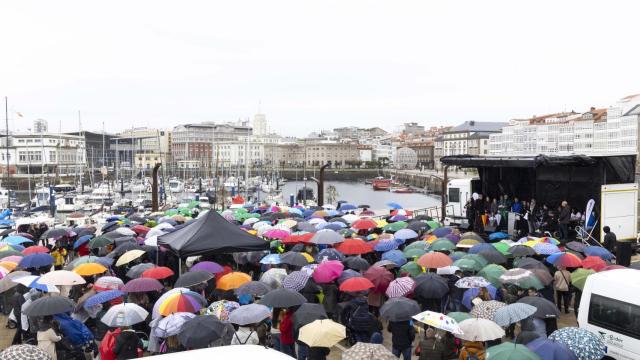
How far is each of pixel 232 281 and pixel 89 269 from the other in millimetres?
3019

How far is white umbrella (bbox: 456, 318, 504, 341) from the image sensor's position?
6688 mm

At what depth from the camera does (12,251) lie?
12.6 m

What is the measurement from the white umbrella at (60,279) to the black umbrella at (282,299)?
3.67 metres

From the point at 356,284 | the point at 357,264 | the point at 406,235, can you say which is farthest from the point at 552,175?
the point at 356,284

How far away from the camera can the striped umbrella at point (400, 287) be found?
8.82 meters

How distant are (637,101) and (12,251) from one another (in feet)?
332

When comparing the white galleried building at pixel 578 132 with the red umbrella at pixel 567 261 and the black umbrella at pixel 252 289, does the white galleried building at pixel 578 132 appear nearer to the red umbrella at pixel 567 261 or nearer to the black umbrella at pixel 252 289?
the red umbrella at pixel 567 261

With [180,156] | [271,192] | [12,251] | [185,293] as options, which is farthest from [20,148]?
[185,293]

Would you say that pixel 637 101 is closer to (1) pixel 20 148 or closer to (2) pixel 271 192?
(2) pixel 271 192

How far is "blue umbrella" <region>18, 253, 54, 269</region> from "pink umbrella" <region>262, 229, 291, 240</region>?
17.0 feet

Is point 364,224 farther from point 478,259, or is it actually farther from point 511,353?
point 511,353

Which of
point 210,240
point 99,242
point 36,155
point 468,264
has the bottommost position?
point 99,242

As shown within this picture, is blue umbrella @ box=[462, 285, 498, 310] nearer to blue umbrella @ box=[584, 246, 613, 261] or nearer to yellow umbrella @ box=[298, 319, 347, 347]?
yellow umbrella @ box=[298, 319, 347, 347]

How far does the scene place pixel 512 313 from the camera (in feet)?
23.7
